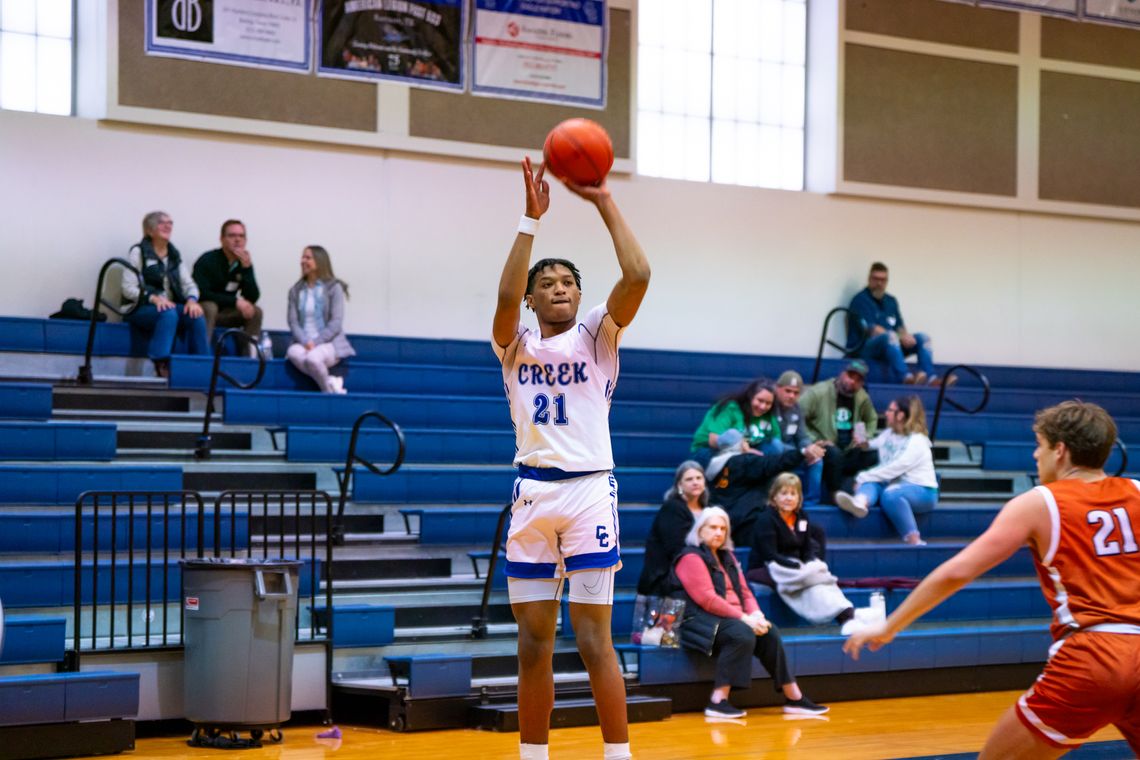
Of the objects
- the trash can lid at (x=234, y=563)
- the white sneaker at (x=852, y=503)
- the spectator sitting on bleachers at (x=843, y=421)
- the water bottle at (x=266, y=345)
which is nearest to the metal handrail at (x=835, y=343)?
the spectator sitting on bleachers at (x=843, y=421)

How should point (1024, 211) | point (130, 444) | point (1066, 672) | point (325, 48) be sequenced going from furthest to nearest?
point (1024, 211) → point (325, 48) → point (130, 444) → point (1066, 672)

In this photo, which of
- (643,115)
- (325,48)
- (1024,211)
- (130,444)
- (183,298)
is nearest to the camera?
(130,444)

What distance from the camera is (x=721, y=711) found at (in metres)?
7.52

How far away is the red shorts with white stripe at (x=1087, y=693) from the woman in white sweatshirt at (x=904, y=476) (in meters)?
6.21

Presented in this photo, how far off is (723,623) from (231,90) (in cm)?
566

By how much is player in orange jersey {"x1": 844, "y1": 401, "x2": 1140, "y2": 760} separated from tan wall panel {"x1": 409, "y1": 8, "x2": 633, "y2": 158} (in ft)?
27.1

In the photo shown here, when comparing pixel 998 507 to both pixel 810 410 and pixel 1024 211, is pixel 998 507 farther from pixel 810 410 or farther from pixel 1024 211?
pixel 1024 211

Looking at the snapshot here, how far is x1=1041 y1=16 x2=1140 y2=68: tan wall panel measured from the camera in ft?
45.2

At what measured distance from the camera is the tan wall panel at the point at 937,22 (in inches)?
517

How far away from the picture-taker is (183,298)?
1005cm

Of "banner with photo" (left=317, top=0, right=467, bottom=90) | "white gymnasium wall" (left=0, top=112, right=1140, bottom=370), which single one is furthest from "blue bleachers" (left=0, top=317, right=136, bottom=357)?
"banner with photo" (left=317, top=0, right=467, bottom=90)

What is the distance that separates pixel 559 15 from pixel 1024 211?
4.97 m

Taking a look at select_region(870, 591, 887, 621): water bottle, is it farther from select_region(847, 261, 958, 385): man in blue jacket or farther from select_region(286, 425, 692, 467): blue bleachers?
select_region(847, 261, 958, 385): man in blue jacket

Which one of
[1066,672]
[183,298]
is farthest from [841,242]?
[1066,672]
